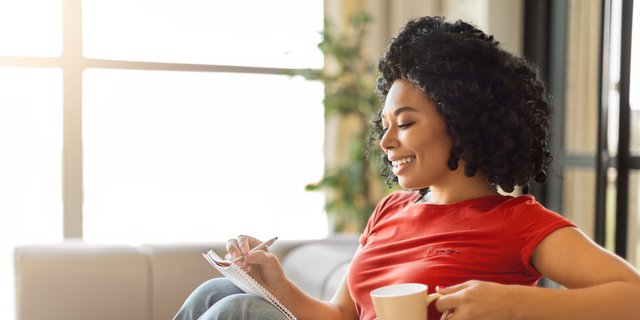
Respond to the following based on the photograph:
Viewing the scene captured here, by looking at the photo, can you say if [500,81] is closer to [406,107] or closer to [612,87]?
[406,107]

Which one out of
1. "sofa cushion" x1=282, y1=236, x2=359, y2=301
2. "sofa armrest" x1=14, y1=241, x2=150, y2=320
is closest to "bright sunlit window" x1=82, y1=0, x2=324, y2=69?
"sofa cushion" x1=282, y1=236, x2=359, y2=301

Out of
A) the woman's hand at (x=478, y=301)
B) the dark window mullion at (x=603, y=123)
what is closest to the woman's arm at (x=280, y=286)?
the woman's hand at (x=478, y=301)

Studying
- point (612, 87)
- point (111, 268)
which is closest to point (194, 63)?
point (111, 268)

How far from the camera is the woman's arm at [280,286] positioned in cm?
121

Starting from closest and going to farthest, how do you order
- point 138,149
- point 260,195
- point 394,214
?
point 394,214 < point 138,149 < point 260,195

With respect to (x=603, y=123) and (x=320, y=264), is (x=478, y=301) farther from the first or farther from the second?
(x=603, y=123)

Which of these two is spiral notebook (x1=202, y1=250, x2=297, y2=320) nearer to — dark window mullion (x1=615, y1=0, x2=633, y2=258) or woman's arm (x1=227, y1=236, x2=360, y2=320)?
woman's arm (x1=227, y1=236, x2=360, y2=320)

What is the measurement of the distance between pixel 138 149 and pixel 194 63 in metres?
0.65

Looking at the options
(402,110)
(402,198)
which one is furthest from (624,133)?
(402,110)

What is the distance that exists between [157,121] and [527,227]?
2.81 m

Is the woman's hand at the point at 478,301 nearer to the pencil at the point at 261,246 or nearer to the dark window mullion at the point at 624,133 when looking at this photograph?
the pencil at the point at 261,246

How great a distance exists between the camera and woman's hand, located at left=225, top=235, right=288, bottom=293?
118 cm

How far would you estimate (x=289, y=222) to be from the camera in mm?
3674

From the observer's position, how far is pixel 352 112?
3.16m
